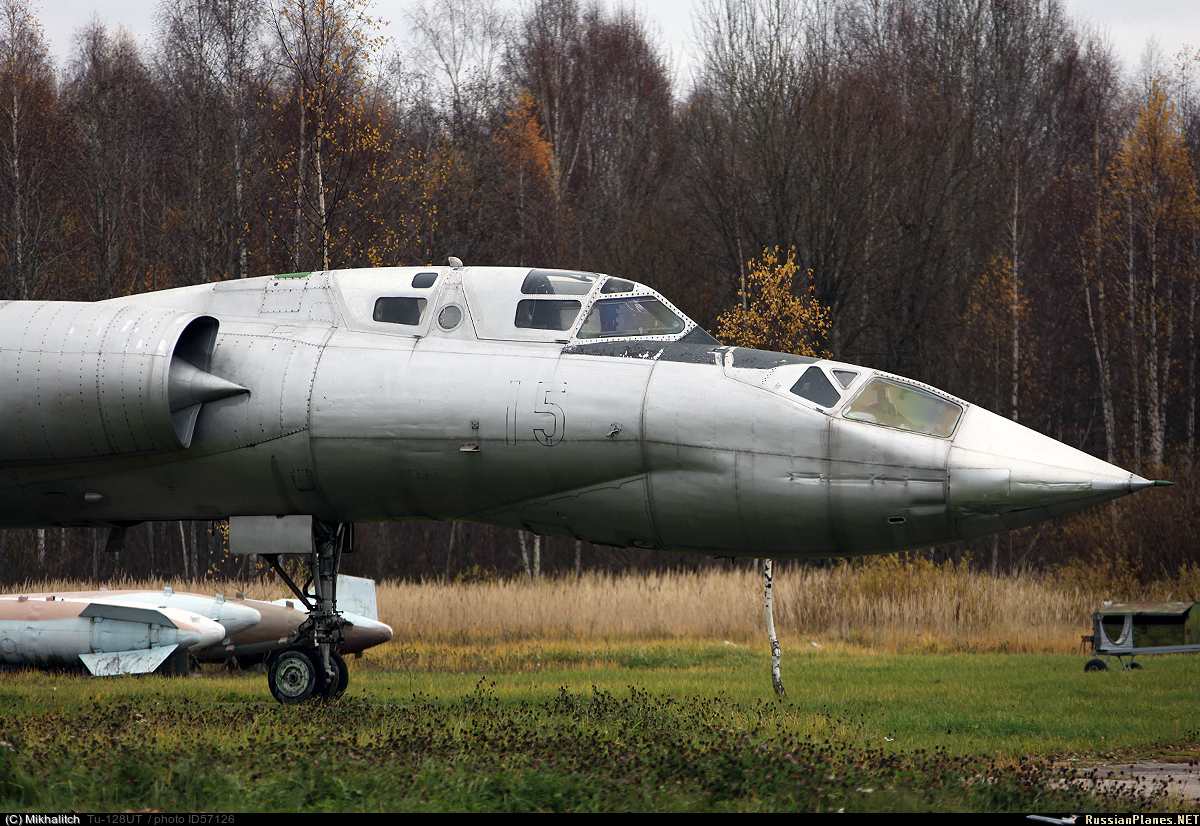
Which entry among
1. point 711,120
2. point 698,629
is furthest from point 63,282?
point 698,629

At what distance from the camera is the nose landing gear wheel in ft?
33.0

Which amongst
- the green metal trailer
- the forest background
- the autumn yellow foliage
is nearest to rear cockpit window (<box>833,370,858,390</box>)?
the green metal trailer

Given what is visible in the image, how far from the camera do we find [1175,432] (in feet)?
119

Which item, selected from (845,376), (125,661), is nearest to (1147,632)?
(845,376)

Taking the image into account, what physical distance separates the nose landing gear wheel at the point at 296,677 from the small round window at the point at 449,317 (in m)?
3.31

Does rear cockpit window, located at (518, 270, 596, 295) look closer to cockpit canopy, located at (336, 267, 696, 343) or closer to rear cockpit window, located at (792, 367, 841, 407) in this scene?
cockpit canopy, located at (336, 267, 696, 343)

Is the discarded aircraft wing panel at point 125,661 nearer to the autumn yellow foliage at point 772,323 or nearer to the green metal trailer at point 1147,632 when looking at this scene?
the autumn yellow foliage at point 772,323

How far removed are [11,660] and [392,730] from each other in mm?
9476

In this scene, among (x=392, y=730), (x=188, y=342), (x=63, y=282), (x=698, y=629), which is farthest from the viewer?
(x=63, y=282)

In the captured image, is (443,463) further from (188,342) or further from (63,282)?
(63,282)

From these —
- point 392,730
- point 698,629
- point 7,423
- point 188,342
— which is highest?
point 188,342

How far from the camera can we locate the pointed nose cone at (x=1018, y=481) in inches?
295

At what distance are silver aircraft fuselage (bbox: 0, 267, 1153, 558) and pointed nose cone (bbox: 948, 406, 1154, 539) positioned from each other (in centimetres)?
1

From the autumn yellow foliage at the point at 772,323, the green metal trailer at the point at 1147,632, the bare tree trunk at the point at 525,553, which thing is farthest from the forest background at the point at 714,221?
the green metal trailer at the point at 1147,632
